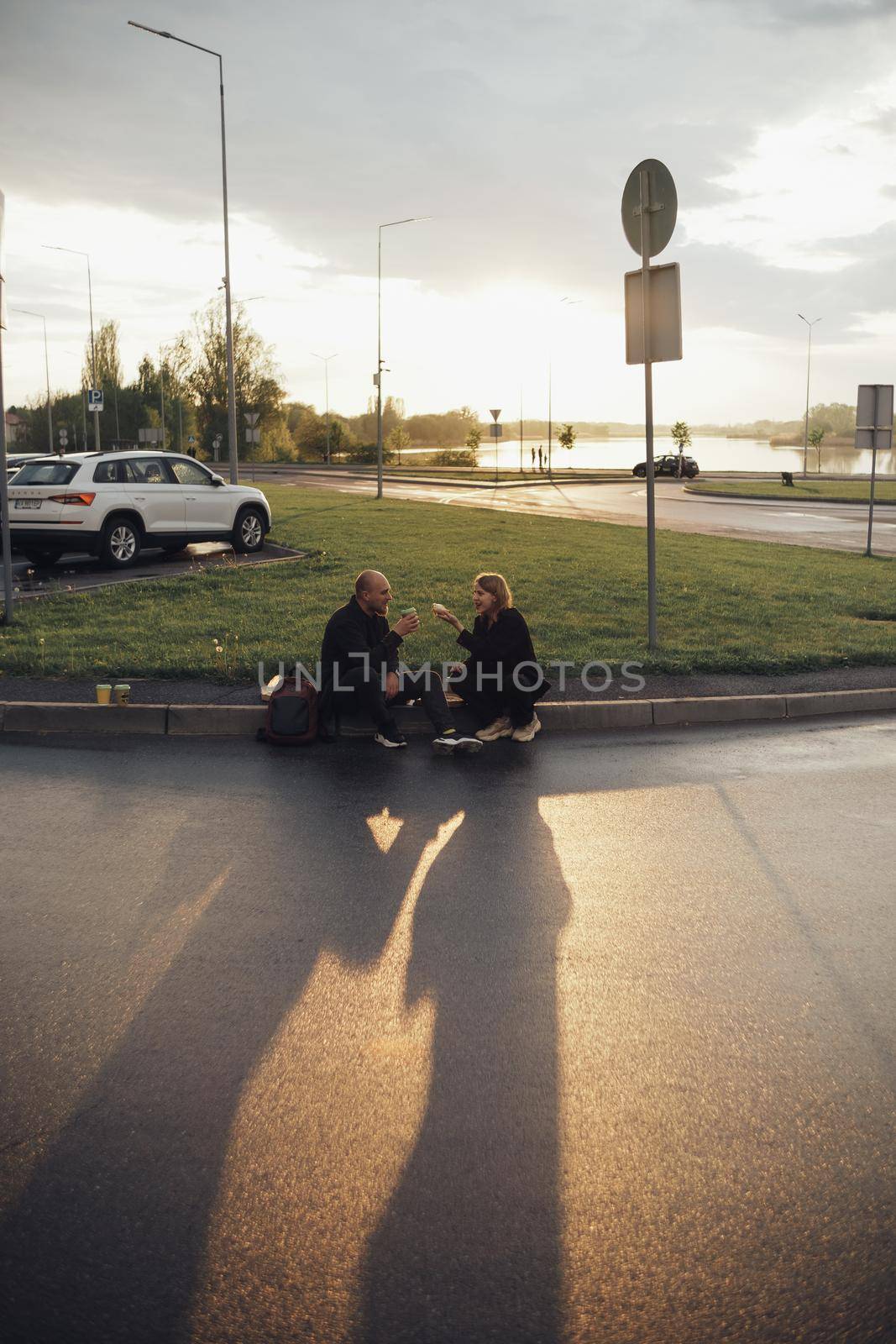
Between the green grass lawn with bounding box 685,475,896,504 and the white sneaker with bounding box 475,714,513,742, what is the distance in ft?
103

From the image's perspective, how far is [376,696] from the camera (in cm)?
782

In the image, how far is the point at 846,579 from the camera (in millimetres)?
15695

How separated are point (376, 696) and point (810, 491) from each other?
36.7 meters

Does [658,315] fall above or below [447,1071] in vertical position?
above

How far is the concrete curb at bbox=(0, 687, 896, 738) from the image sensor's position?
8312mm

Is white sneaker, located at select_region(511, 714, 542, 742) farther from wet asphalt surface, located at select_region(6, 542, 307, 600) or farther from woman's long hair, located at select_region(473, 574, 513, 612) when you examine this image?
wet asphalt surface, located at select_region(6, 542, 307, 600)

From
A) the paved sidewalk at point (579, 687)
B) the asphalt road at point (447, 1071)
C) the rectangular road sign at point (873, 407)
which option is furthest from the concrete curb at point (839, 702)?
the rectangular road sign at point (873, 407)

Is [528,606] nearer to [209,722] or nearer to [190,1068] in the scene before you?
[209,722]

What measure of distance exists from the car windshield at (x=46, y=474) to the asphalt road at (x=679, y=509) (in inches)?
492

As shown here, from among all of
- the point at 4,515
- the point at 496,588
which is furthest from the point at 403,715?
the point at 4,515

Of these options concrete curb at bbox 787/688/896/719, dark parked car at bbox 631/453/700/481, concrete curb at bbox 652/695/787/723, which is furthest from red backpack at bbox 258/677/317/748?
dark parked car at bbox 631/453/700/481

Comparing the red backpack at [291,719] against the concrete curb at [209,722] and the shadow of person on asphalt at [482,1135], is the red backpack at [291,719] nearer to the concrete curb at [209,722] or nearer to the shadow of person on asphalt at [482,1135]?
the concrete curb at [209,722]

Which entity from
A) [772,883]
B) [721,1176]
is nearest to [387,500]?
[772,883]

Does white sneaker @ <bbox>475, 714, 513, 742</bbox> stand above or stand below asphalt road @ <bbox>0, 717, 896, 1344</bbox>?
above
